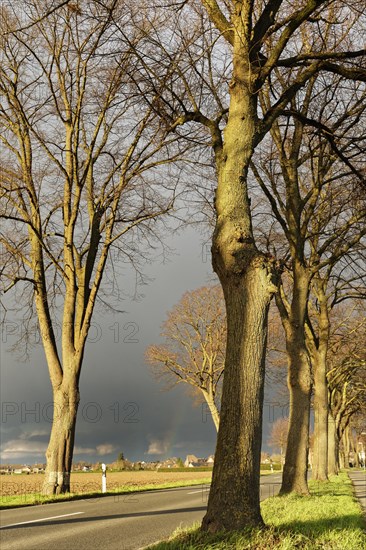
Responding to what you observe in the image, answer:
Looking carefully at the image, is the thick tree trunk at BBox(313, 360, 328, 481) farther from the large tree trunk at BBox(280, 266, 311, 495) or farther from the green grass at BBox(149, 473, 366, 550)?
the green grass at BBox(149, 473, 366, 550)

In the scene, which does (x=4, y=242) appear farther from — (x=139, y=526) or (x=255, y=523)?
(x=255, y=523)

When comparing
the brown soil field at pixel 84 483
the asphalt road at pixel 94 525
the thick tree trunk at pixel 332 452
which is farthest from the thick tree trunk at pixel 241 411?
the thick tree trunk at pixel 332 452

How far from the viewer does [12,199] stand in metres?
18.6

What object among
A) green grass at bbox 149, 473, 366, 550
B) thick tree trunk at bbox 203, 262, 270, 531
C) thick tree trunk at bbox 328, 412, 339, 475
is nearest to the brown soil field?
thick tree trunk at bbox 328, 412, 339, 475

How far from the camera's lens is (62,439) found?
17.0 meters

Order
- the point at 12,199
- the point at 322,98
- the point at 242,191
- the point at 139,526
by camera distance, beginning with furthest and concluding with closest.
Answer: the point at 12,199
the point at 322,98
the point at 139,526
the point at 242,191

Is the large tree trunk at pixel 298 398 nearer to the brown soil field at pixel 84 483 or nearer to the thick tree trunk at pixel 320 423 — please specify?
the brown soil field at pixel 84 483

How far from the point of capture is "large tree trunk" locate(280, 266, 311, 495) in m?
14.5

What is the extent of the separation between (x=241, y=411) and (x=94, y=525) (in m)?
4.42

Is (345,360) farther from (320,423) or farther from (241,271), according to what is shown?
(241,271)

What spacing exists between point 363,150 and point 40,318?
10.7 meters

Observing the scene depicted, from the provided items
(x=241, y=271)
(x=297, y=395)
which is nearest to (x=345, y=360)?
(x=297, y=395)

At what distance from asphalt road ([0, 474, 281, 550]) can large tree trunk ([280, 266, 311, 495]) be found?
88.8 inches

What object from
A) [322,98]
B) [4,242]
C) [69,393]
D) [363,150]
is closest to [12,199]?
[4,242]
